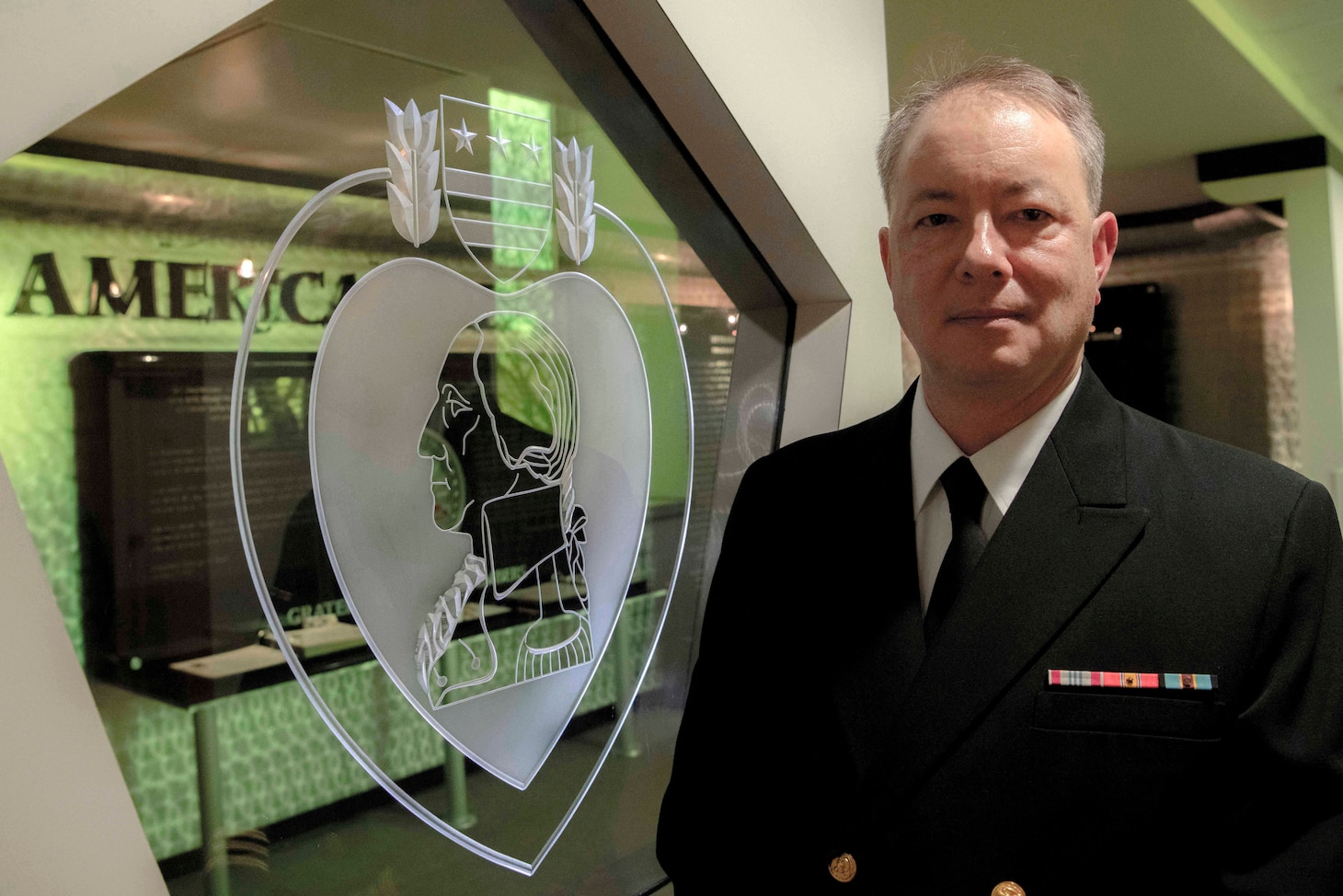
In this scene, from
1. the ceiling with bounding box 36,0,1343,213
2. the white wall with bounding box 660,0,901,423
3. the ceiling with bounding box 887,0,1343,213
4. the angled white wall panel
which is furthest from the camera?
the ceiling with bounding box 887,0,1343,213

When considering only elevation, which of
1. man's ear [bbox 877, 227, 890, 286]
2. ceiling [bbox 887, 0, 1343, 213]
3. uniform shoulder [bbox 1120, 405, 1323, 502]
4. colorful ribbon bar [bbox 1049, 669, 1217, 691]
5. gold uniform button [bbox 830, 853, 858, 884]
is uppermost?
ceiling [bbox 887, 0, 1343, 213]

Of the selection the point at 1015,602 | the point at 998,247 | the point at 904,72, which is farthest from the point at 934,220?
the point at 904,72

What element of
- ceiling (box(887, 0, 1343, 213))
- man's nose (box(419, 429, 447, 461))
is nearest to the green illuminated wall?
man's nose (box(419, 429, 447, 461))

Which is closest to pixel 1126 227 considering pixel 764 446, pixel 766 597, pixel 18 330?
pixel 764 446

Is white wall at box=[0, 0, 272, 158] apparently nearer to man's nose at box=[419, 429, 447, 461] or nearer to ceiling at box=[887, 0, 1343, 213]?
man's nose at box=[419, 429, 447, 461]

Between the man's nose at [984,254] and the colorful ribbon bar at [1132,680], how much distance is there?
410 millimetres

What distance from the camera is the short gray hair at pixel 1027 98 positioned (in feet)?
3.79

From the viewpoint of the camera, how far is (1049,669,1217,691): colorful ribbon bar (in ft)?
3.30

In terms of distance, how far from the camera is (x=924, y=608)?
1161 millimetres

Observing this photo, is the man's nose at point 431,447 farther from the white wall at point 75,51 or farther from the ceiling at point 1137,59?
the ceiling at point 1137,59

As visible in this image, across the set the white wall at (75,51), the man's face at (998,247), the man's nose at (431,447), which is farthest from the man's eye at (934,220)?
the white wall at (75,51)

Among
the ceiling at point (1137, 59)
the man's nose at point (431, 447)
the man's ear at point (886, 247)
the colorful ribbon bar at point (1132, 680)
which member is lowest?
the colorful ribbon bar at point (1132, 680)

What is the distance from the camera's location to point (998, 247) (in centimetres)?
111

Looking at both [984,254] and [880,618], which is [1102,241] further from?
[880,618]
